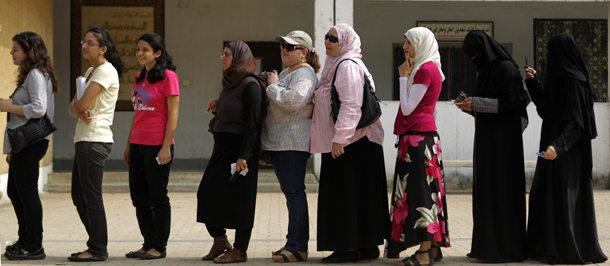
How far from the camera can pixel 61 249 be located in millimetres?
5289

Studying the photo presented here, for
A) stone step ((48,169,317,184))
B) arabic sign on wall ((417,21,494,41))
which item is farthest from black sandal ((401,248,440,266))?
arabic sign on wall ((417,21,494,41))

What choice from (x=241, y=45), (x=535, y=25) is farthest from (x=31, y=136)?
(x=535, y=25)

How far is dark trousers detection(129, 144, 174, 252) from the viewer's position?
185 inches

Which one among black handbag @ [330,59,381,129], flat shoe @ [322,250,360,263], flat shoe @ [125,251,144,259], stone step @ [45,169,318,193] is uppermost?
black handbag @ [330,59,381,129]

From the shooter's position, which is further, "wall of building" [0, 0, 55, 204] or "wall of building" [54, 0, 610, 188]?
"wall of building" [54, 0, 610, 188]

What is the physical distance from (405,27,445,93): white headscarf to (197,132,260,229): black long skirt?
1.40 metres

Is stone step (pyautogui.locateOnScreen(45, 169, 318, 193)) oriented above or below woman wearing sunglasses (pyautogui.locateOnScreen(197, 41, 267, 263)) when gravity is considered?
below

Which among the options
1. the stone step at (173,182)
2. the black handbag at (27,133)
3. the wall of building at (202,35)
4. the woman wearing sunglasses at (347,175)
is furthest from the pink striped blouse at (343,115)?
the wall of building at (202,35)

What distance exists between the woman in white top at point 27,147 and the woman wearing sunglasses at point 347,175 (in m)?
2.13

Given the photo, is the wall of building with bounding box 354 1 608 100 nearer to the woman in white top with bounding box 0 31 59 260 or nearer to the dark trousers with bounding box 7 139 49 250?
the woman in white top with bounding box 0 31 59 260

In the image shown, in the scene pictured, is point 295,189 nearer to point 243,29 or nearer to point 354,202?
point 354,202

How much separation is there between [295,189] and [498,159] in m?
1.55

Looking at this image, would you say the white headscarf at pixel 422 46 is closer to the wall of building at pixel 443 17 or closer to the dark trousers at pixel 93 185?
the dark trousers at pixel 93 185

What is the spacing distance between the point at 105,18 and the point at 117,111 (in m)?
1.68
